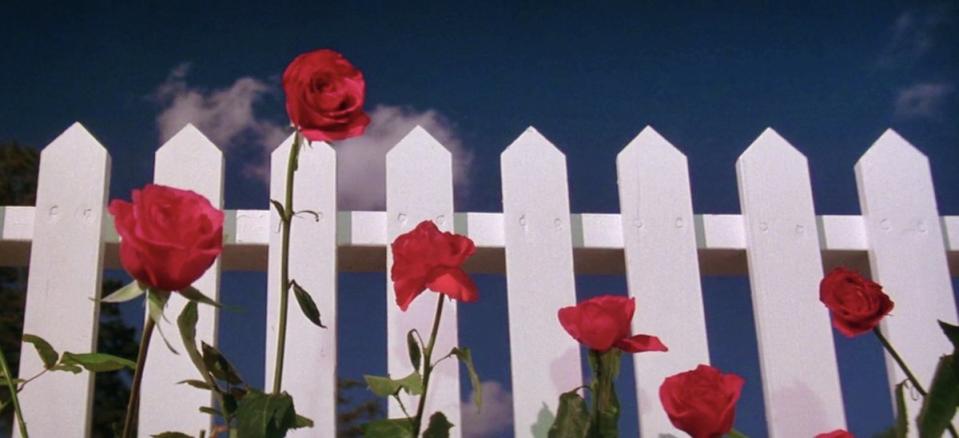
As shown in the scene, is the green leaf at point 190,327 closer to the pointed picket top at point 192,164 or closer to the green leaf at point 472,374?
the green leaf at point 472,374

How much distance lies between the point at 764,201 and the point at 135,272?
1536 millimetres

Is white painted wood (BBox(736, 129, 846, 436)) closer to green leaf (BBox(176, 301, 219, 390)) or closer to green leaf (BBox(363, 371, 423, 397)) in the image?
green leaf (BBox(363, 371, 423, 397))

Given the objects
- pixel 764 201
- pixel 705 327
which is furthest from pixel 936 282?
pixel 705 327

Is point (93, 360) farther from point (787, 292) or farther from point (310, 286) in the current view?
point (787, 292)

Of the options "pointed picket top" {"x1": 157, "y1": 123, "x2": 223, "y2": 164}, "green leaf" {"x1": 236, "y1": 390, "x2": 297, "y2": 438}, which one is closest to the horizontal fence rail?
"pointed picket top" {"x1": 157, "y1": 123, "x2": 223, "y2": 164}

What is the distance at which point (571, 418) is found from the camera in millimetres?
1268

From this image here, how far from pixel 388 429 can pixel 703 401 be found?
1.29ft

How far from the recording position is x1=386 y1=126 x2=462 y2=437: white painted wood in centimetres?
182

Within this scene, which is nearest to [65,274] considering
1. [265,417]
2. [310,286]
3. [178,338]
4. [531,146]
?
[178,338]

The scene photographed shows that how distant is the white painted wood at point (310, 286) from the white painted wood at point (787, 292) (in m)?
0.86

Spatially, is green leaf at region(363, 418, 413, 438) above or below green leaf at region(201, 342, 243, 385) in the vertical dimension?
below

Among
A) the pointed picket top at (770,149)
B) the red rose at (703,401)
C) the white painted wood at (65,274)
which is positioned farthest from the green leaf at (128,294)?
the pointed picket top at (770,149)

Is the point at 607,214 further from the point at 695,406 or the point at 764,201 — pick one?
the point at 695,406


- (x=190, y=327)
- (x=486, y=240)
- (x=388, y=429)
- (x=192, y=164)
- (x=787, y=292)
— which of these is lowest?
(x=388, y=429)
